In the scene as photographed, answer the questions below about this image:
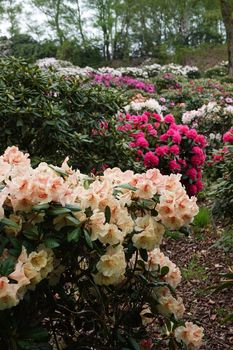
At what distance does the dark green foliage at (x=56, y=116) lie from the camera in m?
3.55

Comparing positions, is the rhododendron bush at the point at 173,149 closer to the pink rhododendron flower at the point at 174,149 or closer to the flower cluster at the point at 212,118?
the pink rhododendron flower at the point at 174,149

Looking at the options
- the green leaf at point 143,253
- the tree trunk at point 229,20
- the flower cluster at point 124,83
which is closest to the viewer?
the green leaf at point 143,253

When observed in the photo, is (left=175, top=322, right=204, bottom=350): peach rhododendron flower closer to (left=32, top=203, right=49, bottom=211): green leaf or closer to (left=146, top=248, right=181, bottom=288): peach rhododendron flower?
(left=146, top=248, right=181, bottom=288): peach rhododendron flower

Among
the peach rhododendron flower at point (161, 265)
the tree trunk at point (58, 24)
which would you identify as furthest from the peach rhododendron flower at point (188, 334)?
the tree trunk at point (58, 24)

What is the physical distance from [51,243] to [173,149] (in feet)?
12.1

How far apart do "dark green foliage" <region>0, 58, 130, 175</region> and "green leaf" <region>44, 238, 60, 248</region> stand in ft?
6.04

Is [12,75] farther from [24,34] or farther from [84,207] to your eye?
[24,34]

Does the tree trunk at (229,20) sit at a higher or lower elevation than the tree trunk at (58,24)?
lower

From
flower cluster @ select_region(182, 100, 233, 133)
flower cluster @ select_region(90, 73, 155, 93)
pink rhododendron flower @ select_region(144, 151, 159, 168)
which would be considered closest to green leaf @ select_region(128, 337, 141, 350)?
pink rhododendron flower @ select_region(144, 151, 159, 168)

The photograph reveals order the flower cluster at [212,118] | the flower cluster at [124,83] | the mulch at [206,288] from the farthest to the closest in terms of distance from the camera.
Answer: the flower cluster at [124,83] → the flower cluster at [212,118] → the mulch at [206,288]

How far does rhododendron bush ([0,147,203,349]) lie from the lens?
5.43ft

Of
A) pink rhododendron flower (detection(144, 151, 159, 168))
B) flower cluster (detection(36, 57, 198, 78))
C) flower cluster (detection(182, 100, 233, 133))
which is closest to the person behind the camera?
pink rhododendron flower (detection(144, 151, 159, 168))

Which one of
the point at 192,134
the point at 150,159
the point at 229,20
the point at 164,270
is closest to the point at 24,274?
the point at 164,270

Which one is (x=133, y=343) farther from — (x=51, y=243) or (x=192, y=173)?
(x=192, y=173)
